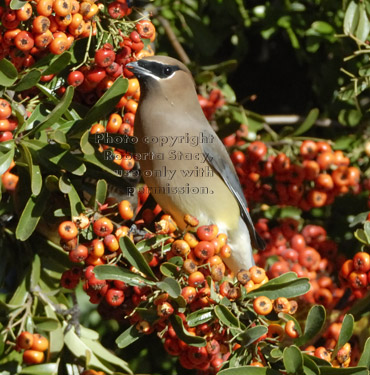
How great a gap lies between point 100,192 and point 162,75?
2.36 feet

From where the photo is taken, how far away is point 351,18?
3.34m

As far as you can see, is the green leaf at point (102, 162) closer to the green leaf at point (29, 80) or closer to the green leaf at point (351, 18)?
the green leaf at point (29, 80)

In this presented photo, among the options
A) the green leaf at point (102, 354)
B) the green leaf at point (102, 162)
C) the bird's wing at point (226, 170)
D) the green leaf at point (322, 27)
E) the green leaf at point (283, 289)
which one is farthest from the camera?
the green leaf at point (322, 27)

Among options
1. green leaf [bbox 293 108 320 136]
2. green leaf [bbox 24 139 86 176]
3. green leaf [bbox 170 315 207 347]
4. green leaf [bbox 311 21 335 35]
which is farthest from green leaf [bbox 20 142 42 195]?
green leaf [bbox 311 21 335 35]

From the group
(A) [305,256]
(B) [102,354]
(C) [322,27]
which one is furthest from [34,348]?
(C) [322,27]

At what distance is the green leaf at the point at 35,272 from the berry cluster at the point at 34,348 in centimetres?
22

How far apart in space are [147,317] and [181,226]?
0.65 meters

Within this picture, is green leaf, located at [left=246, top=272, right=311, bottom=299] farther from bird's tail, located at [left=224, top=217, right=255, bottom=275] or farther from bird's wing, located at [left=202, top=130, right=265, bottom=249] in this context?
bird's wing, located at [left=202, top=130, right=265, bottom=249]

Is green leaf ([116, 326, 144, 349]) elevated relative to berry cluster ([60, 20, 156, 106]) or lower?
lower

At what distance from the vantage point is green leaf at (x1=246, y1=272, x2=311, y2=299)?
2.49 metres

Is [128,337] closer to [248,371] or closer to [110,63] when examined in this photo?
[248,371]

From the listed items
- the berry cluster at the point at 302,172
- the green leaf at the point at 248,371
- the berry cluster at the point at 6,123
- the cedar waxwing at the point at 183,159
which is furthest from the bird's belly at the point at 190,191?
the green leaf at the point at 248,371

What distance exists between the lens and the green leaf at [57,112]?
97.2 inches

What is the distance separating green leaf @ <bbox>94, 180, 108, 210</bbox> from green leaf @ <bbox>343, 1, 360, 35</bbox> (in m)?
1.45
